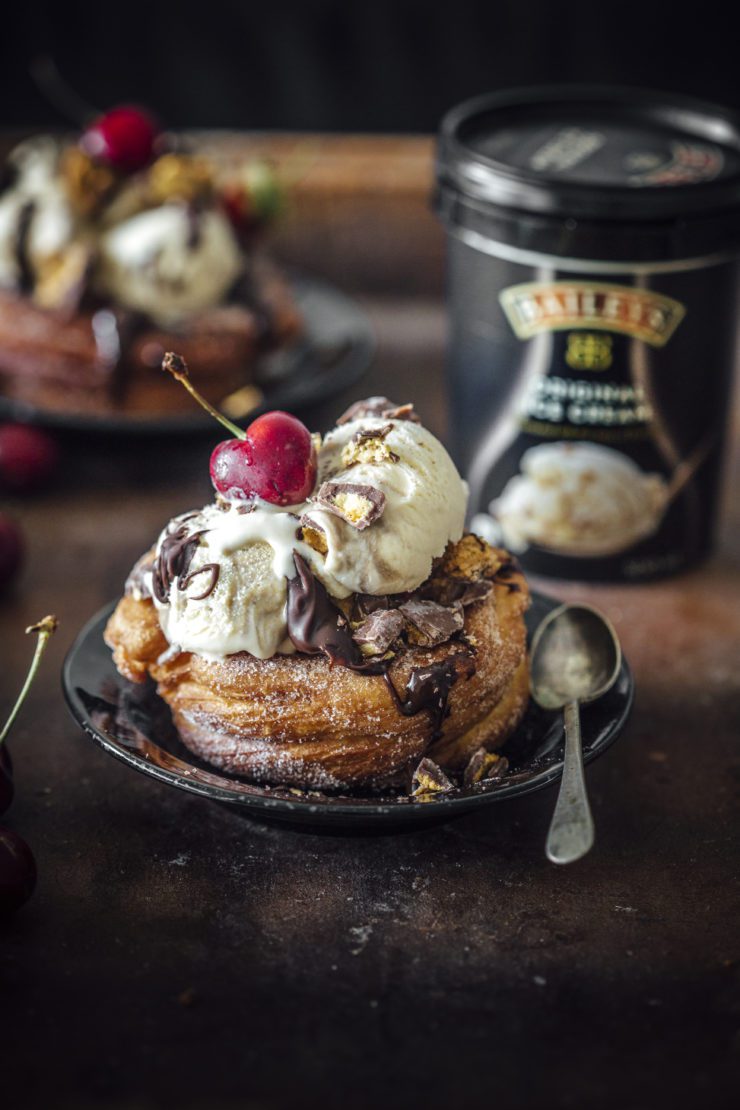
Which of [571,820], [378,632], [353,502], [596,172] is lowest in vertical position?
[571,820]

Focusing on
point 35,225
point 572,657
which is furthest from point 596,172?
point 35,225

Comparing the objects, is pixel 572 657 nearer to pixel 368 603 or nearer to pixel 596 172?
pixel 368 603

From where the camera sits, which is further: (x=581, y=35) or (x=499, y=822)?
(x=581, y=35)

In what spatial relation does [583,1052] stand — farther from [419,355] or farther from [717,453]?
[419,355]

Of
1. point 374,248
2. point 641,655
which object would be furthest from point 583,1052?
point 374,248

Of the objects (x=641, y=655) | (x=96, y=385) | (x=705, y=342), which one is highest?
(x=705, y=342)
